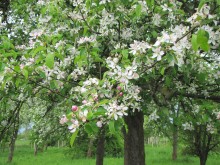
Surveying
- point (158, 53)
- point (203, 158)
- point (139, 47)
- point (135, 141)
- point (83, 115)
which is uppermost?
point (139, 47)

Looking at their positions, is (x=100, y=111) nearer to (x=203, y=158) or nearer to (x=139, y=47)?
(x=139, y=47)

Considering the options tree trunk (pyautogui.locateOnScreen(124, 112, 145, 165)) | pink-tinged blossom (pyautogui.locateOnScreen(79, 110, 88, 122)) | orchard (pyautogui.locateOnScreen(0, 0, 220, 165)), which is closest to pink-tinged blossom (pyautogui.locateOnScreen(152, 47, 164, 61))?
orchard (pyautogui.locateOnScreen(0, 0, 220, 165))

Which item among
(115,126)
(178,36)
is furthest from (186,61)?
(115,126)

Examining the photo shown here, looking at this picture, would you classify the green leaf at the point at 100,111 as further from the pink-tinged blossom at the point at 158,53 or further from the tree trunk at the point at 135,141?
the tree trunk at the point at 135,141

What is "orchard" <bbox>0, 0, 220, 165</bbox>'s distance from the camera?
3244 millimetres

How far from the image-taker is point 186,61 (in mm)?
4512

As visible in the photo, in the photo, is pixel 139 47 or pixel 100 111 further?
pixel 139 47

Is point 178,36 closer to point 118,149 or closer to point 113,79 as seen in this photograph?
point 113,79

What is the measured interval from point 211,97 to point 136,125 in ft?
9.62

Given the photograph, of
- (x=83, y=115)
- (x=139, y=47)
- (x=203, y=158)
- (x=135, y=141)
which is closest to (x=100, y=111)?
(x=83, y=115)

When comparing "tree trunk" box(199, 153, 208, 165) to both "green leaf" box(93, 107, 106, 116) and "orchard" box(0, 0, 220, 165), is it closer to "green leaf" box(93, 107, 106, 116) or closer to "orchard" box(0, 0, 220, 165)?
"orchard" box(0, 0, 220, 165)

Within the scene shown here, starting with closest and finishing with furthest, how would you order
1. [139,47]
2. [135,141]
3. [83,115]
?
1. [83,115]
2. [139,47]
3. [135,141]

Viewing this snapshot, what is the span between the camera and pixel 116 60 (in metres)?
3.96

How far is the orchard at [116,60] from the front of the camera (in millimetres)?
3244
